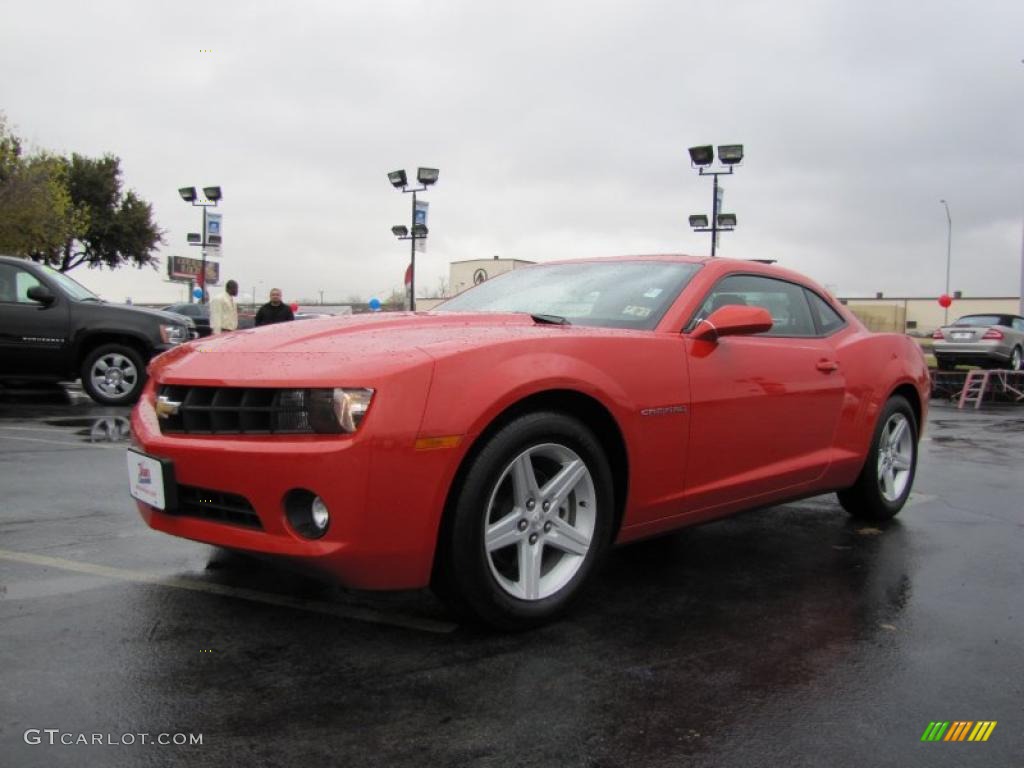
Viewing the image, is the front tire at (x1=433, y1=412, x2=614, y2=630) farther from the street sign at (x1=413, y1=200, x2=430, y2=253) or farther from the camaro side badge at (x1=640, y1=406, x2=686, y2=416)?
the street sign at (x1=413, y1=200, x2=430, y2=253)

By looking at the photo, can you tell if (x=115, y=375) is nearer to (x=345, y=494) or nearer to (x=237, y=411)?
(x=237, y=411)

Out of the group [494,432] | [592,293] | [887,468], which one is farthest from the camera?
[887,468]

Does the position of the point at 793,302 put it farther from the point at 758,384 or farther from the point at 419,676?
the point at 419,676

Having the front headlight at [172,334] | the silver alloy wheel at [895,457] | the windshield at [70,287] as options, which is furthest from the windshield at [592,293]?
the windshield at [70,287]

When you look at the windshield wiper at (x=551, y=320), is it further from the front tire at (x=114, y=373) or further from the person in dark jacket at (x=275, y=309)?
the person in dark jacket at (x=275, y=309)

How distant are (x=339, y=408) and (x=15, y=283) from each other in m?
8.65

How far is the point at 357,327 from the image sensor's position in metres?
3.24

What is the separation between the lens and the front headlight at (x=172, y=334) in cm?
991

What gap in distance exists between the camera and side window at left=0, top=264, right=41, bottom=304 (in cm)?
947

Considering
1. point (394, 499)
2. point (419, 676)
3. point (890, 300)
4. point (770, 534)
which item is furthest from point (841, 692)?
point (890, 300)

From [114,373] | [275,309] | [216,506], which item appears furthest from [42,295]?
[216,506]

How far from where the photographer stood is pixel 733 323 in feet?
11.4

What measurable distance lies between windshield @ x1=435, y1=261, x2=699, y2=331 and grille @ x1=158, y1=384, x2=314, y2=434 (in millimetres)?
1288

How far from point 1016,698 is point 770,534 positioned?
6.63 feet
